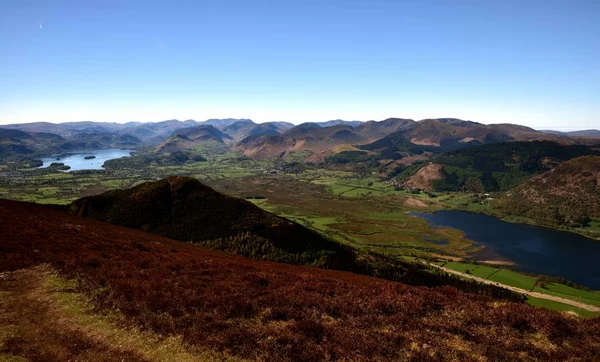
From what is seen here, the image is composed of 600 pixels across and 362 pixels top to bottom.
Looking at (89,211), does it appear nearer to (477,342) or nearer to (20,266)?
(20,266)

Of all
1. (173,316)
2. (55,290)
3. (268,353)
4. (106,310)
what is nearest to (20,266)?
(55,290)

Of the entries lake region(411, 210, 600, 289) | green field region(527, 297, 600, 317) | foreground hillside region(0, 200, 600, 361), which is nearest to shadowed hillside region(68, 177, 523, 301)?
green field region(527, 297, 600, 317)

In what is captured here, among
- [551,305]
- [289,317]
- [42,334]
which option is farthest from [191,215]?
[551,305]

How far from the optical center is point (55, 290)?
24.6m

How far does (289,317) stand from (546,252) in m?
188

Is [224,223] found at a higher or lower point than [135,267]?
lower

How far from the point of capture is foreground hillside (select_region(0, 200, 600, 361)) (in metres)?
17.9

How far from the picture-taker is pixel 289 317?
2231cm

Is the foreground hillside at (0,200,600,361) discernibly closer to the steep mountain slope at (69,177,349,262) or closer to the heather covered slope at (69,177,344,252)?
the steep mountain slope at (69,177,349,262)

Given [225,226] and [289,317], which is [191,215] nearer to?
Result: [225,226]

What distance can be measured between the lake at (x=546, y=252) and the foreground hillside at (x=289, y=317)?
457ft

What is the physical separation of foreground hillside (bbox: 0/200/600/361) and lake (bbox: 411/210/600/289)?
139 m

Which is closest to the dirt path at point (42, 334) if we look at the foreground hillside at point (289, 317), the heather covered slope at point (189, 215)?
the foreground hillside at point (289, 317)

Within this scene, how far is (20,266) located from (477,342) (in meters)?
37.3
